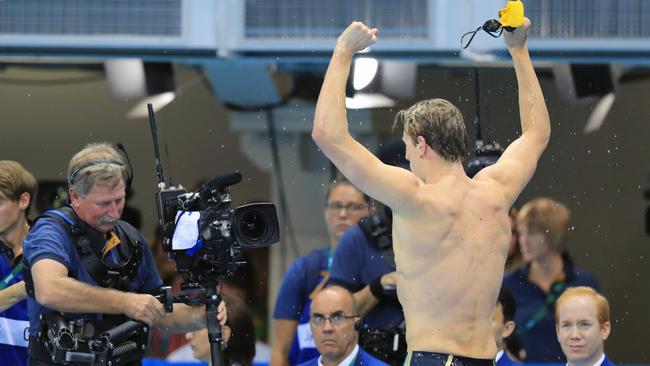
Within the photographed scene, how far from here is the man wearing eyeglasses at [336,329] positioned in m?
5.95

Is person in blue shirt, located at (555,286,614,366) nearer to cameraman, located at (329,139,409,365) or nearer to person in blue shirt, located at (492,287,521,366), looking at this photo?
person in blue shirt, located at (492,287,521,366)

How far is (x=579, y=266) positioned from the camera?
7188 millimetres

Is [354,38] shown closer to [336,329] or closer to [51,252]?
[51,252]

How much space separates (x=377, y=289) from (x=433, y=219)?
1.58 meters

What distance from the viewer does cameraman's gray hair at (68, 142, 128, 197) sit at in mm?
5316

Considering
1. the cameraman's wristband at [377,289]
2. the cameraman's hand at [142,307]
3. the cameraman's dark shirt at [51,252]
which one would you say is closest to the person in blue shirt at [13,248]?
the cameraman's dark shirt at [51,252]

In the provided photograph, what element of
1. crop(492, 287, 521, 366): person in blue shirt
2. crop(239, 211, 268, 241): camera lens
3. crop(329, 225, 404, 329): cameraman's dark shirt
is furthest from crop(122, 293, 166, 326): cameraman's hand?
crop(492, 287, 521, 366): person in blue shirt

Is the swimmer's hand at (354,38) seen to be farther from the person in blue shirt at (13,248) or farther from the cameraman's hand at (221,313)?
the person in blue shirt at (13,248)

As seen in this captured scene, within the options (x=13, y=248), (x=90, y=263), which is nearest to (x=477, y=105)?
(x=90, y=263)

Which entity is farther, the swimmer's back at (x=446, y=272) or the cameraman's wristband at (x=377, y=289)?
the cameraman's wristband at (x=377, y=289)

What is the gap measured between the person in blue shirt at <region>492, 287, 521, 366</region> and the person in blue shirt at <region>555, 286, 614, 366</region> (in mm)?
277

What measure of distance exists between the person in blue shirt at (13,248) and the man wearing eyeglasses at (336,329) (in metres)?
1.37

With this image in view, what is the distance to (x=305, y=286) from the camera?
643 centimetres

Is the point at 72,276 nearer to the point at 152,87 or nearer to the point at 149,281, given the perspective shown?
the point at 149,281
